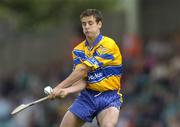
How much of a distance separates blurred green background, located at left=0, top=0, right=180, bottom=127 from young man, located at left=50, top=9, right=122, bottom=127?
13.2ft

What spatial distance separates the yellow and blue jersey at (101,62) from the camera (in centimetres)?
1505

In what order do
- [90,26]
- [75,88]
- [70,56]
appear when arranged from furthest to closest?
[70,56]
[75,88]
[90,26]

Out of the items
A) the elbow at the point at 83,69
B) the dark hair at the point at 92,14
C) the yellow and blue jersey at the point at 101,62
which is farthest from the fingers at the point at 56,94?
the dark hair at the point at 92,14

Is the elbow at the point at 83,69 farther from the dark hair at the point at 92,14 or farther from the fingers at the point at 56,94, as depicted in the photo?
the dark hair at the point at 92,14

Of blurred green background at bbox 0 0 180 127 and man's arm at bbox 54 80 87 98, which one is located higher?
man's arm at bbox 54 80 87 98

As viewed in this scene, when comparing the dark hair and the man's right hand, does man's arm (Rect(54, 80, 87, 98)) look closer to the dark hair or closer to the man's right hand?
the man's right hand

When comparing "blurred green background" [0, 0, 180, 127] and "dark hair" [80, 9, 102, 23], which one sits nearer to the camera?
"dark hair" [80, 9, 102, 23]

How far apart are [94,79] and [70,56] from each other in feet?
38.3

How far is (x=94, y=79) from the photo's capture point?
1514cm

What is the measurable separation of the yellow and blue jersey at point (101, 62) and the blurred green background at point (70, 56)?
165 inches

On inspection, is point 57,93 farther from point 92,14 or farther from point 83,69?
point 92,14

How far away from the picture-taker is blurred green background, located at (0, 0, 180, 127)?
71.9ft

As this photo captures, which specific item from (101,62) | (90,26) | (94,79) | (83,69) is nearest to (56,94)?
(83,69)

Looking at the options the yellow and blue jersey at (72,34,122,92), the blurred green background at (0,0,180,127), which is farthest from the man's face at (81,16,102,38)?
the blurred green background at (0,0,180,127)
